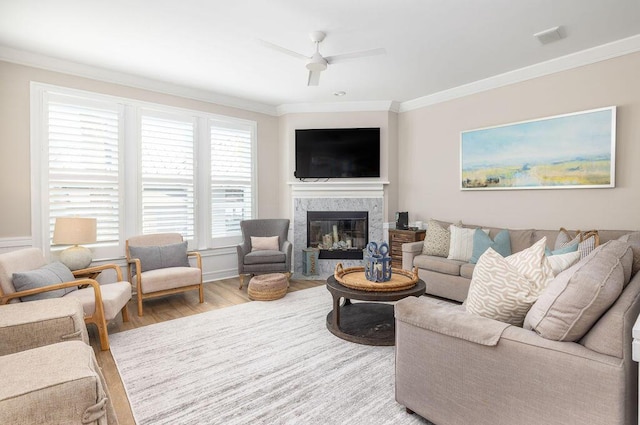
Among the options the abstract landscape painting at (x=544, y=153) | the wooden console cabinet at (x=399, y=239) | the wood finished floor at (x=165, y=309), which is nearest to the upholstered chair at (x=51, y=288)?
the wood finished floor at (x=165, y=309)

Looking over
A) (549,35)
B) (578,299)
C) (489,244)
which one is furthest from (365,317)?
(549,35)

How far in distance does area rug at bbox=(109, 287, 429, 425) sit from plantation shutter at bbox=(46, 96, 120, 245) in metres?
1.77

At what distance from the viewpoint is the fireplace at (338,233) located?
5.42m

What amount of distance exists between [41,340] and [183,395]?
3.08 feet

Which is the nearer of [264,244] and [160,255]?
[160,255]

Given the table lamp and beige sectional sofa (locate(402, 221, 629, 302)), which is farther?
beige sectional sofa (locate(402, 221, 629, 302))

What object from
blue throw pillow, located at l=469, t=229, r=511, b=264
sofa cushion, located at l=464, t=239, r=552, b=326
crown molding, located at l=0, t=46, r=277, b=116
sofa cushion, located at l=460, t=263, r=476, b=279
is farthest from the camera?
blue throw pillow, located at l=469, t=229, r=511, b=264

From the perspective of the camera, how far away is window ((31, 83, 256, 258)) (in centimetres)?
377

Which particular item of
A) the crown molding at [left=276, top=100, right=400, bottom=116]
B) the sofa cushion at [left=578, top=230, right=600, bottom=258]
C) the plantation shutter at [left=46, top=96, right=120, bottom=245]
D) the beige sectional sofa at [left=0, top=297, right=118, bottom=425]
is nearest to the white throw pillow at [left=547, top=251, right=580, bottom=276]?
the sofa cushion at [left=578, top=230, right=600, bottom=258]

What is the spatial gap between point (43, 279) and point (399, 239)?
419 cm

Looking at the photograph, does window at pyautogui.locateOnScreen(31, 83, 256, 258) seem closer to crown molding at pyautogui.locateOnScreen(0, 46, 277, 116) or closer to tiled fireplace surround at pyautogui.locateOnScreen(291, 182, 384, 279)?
crown molding at pyautogui.locateOnScreen(0, 46, 277, 116)

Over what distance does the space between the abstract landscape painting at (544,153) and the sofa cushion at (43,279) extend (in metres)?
4.87

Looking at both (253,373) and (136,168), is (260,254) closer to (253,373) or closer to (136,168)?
(136,168)

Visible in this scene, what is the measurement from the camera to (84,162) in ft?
13.0
